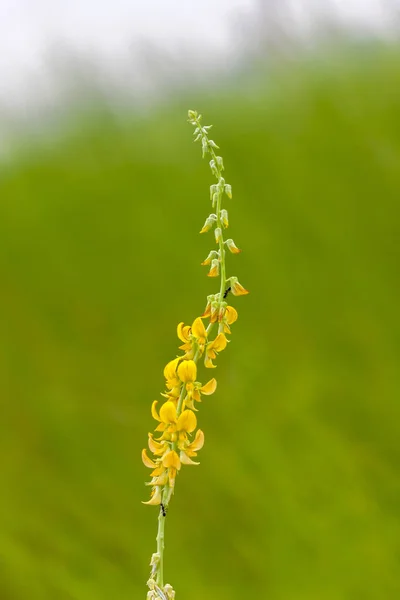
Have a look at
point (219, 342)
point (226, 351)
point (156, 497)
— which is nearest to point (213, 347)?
point (219, 342)

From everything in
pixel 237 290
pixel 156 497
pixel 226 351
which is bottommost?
pixel 156 497

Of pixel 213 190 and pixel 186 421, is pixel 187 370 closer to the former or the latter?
pixel 186 421

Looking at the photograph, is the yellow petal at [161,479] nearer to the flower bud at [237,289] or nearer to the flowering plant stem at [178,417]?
the flowering plant stem at [178,417]

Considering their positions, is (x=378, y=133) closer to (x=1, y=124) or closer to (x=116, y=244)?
(x=116, y=244)

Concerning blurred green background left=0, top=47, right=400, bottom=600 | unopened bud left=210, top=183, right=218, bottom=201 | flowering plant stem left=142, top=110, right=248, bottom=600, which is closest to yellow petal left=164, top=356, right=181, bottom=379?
flowering plant stem left=142, top=110, right=248, bottom=600

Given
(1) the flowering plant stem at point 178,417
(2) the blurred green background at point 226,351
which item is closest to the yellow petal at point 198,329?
(1) the flowering plant stem at point 178,417

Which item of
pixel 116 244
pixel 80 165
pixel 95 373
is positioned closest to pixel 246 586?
pixel 95 373
